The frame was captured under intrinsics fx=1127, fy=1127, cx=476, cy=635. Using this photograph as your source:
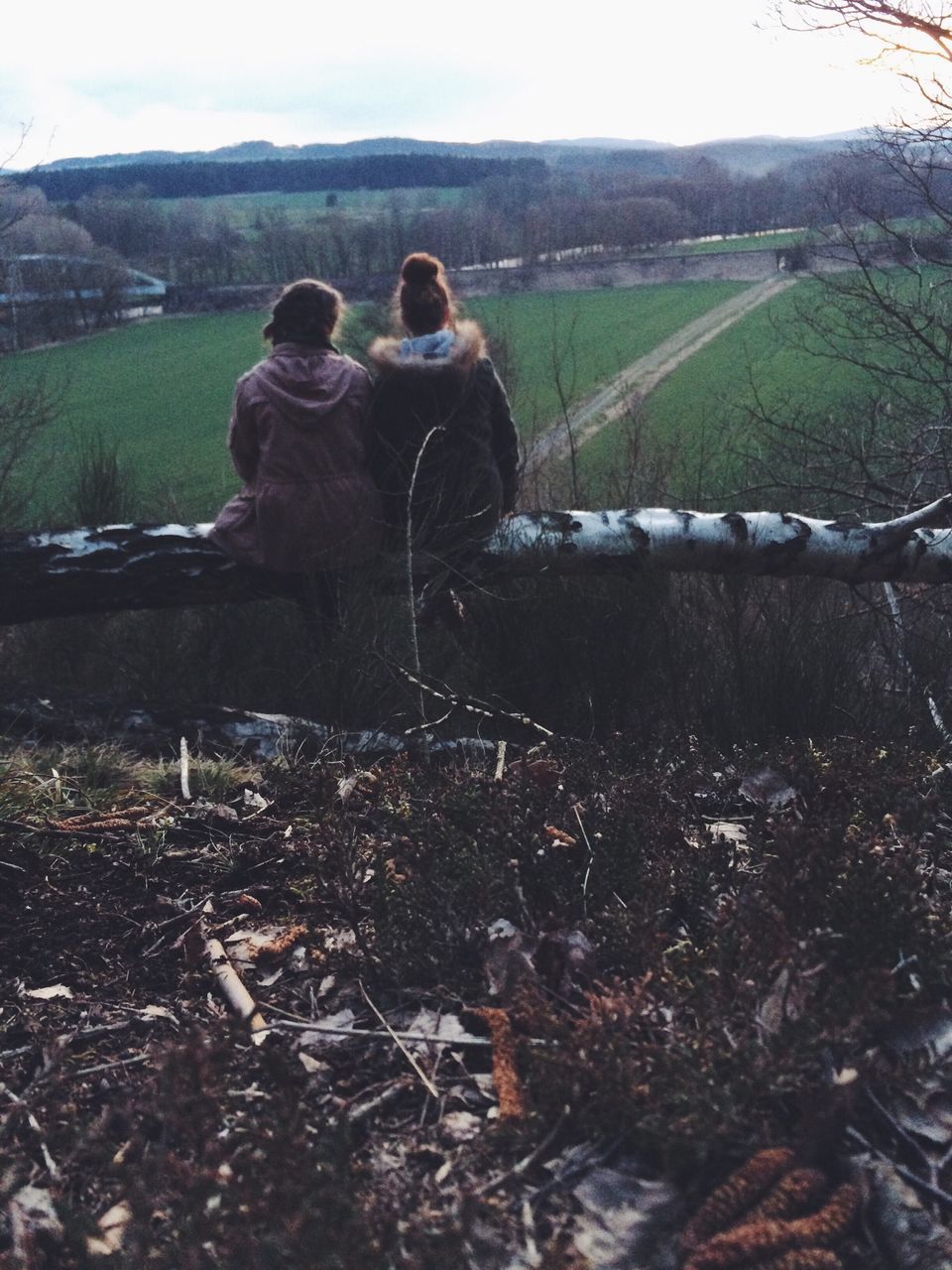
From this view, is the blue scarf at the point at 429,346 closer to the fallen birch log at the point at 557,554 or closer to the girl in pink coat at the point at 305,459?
the girl in pink coat at the point at 305,459

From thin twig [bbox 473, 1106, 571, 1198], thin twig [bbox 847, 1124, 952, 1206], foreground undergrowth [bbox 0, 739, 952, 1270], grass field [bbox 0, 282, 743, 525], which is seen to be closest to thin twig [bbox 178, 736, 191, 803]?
foreground undergrowth [bbox 0, 739, 952, 1270]

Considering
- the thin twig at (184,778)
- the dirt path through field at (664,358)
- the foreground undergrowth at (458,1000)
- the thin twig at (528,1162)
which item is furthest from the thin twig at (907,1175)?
the dirt path through field at (664,358)

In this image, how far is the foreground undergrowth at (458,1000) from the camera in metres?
1.43

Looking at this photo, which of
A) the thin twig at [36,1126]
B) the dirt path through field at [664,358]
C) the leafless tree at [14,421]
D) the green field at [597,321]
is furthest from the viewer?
the green field at [597,321]

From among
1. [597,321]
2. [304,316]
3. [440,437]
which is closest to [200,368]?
[597,321]

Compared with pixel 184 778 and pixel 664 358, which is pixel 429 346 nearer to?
pixel 184 778

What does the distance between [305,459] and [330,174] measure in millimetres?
159149

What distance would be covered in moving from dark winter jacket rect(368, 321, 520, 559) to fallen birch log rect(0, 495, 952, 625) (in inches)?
8.4

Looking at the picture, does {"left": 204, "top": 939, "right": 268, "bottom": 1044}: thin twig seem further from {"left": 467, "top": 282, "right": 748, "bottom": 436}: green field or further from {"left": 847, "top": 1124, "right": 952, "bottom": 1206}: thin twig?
{"left": 467, "top": 282, "right": 748, "bottom": 436}: green field

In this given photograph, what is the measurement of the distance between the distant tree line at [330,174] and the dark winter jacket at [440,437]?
143m

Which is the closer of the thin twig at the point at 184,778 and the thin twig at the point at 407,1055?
the thin twig at the point at 407,1055

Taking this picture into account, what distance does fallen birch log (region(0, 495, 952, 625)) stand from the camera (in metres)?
5.46

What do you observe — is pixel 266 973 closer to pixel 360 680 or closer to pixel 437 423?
pixel 360 680

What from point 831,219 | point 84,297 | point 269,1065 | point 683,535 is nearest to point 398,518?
point 683,535
